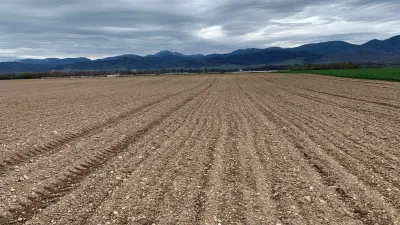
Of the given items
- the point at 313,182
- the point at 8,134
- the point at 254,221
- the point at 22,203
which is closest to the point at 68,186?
the point at 22,203

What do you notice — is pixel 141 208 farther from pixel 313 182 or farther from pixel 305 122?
pixel 305 122

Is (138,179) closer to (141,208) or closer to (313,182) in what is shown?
(141,208)

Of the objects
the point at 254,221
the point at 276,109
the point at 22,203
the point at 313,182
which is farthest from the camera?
the point at 276,109

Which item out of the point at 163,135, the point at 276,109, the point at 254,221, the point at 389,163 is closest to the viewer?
the point at 254,221

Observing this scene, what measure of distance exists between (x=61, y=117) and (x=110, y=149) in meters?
8.80

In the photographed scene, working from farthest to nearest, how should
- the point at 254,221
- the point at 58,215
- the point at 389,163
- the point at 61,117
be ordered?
the point at 61,117, the point at 389,163, the point at 58,215, the point at 254,221

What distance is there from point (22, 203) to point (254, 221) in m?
4.44

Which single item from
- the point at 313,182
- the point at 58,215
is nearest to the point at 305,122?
the point at 313,182

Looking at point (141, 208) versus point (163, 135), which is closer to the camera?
point (141, 208)

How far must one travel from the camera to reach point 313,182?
24.6ft

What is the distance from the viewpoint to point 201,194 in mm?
6957

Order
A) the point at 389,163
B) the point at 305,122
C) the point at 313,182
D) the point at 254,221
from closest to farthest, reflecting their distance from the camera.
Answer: the point at 254,221
the point at 313,182
the point at 389,163
the point at 305,122

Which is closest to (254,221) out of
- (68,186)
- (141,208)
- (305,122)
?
(141,208)

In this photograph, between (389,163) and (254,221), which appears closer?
(254,221)
